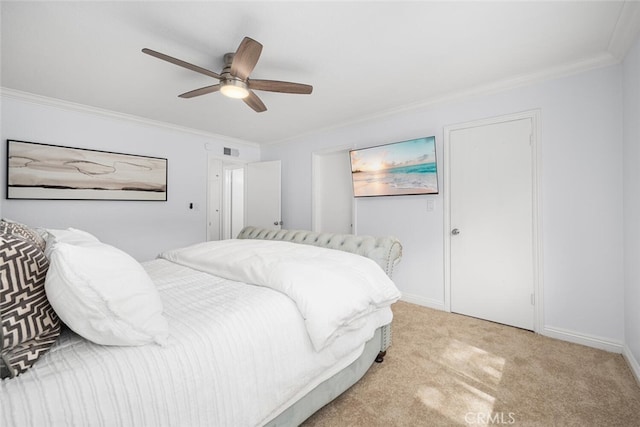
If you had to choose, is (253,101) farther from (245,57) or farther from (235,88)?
(245,57)

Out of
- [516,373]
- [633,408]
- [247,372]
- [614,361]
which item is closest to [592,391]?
[633,408]

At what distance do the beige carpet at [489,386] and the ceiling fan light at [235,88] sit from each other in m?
2.27

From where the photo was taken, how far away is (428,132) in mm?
3133

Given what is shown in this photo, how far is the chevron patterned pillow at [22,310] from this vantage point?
693 mm

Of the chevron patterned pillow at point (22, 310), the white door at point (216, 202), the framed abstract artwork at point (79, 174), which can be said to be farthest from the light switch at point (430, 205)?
the white door at point (216, 202)

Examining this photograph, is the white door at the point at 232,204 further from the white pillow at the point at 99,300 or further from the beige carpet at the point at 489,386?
the white pillow at the point at 99,300

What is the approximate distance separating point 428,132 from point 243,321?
2.94 metres

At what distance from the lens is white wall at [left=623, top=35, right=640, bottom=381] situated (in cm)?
182

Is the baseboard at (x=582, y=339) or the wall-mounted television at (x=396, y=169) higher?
the wall-mounted television at (x=396, y=169)

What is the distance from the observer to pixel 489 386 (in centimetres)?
171

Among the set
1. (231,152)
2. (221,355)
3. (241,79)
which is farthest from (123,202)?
(221,355)

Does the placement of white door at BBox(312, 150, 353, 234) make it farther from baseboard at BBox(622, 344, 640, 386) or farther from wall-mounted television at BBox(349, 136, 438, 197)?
baseboard at BBox(622, 344, 640, 386)

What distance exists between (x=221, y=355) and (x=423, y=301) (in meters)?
2.77

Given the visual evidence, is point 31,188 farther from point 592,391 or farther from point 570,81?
point 570,81
